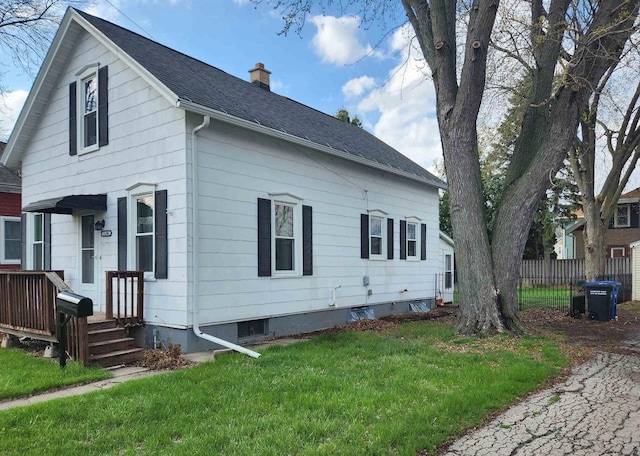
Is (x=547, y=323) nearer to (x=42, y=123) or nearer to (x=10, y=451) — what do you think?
(x=10, y=451)

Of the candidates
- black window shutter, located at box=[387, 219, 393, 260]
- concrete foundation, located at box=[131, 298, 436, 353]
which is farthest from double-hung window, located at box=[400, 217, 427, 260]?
concrete foundation, located at box=[131, 298, 436, 353]

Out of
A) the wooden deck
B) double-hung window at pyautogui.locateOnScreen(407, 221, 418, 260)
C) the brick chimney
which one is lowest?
the wooden deck

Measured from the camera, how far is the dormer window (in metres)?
9.21

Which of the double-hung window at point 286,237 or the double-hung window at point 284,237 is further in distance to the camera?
the double-hung window at point 286,237

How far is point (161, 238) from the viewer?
794 cm

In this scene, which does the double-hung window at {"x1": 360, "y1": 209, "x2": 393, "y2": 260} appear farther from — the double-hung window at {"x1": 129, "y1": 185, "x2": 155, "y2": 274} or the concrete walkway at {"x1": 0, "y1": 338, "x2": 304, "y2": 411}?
the double-hung window at {"x1": 129, "y1": 185, "x2": 155, "y2": 274}

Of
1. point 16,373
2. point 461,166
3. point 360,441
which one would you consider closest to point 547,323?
point 461,166

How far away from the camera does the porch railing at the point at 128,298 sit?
299 inches

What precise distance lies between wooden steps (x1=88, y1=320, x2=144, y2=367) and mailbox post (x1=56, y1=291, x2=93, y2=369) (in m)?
0.43

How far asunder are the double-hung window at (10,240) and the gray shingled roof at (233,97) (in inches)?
306

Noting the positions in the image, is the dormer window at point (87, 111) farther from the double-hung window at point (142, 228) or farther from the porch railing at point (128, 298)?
the porch railing at point (128, 298)

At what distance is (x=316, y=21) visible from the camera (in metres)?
10.9

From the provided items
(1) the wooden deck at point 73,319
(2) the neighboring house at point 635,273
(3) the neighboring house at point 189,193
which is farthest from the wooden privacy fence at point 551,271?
(1) the wooden deck at point 73,319

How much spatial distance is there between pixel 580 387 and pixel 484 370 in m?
1.08
